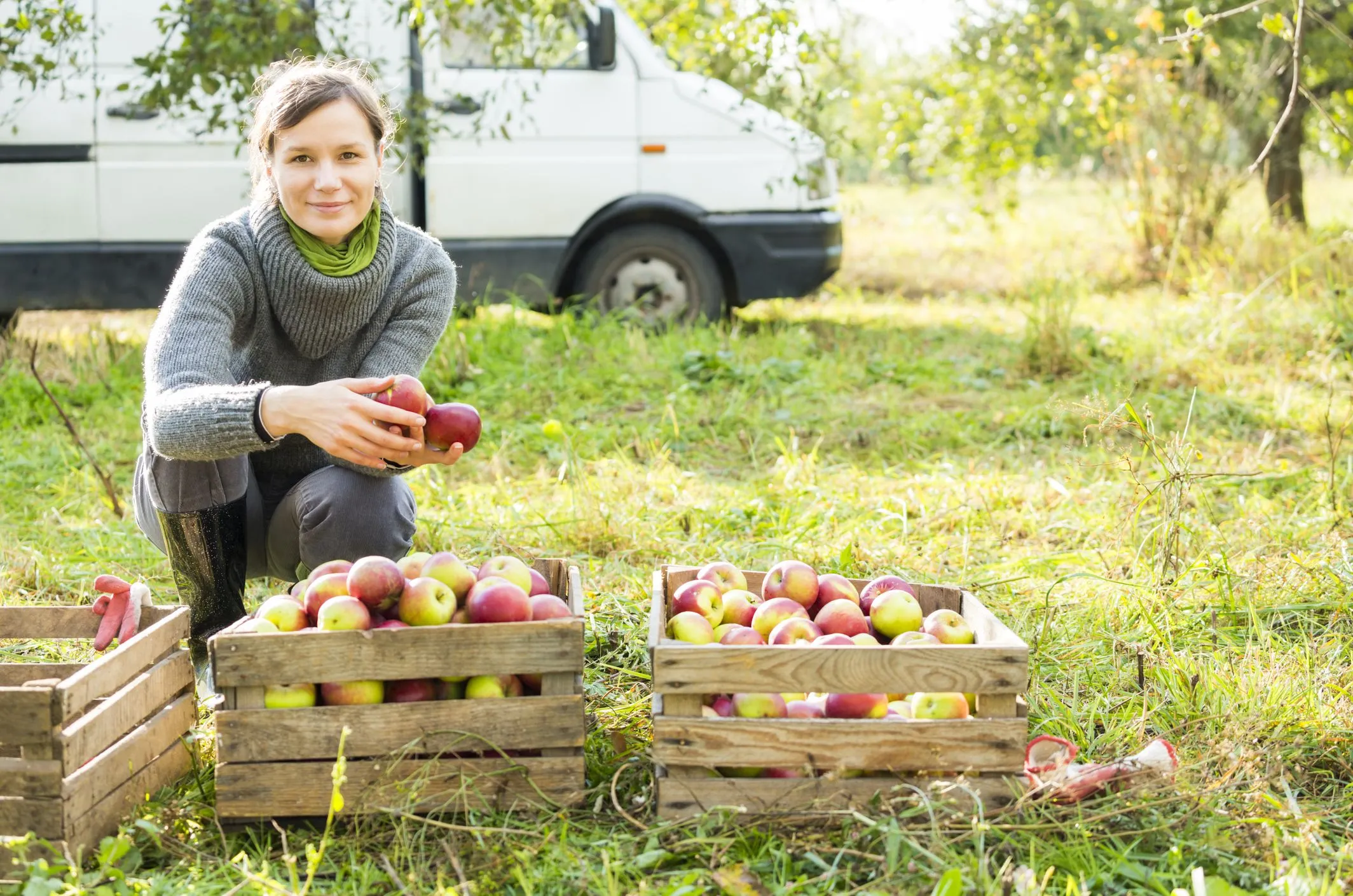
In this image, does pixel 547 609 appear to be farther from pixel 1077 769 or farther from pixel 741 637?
pixel 1077 769

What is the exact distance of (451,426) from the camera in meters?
2.39

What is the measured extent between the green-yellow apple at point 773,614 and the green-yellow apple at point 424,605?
56cm

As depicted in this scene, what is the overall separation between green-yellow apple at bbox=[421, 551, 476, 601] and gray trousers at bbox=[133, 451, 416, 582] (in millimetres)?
488

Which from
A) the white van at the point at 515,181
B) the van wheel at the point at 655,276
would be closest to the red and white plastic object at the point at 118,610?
the white van at the point at 515,181

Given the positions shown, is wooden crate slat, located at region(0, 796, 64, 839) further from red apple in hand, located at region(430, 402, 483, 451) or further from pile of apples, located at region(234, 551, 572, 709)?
red apple in hand, located at region(430, 402, 483, 451)

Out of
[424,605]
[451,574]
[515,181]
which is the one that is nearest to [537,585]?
[451,574]

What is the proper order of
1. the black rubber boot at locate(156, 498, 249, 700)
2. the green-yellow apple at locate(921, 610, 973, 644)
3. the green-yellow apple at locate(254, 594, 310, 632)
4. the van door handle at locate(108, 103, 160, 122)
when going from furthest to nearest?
the van door handle at locate(108, 103, 160, 122), the black rubber boot at locate(156, 498, 249, 700), the green-yellow apple at locate(921, 610, 973, 644), the green-yellow apple at locate(254, 594, 310, 632)

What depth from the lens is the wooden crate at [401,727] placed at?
204 centimetres

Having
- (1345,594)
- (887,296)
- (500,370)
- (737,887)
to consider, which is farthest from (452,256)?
(737,887)

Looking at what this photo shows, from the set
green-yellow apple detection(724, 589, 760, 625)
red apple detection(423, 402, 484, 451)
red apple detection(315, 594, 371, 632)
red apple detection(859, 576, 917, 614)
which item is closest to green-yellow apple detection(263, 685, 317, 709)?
red apple detection(315, 594, 371, 632)

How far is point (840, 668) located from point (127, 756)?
3.95 feet

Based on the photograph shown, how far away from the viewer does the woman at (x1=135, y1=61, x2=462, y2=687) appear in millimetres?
2498

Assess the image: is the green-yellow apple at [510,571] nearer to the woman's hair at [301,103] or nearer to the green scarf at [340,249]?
the green scarf at [340,249]

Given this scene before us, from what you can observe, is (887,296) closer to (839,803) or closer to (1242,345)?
(1242,345)
